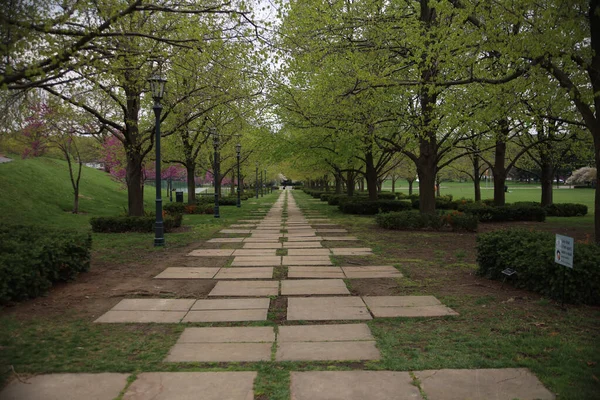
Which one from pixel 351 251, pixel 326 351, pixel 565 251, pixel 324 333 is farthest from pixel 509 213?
pixel 326 351

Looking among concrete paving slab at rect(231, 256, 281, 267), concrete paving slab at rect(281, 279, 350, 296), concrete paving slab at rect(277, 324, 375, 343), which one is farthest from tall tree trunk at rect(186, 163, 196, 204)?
concrete paving slab at rect(277, 324, 375, 343)

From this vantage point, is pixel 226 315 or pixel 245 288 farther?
pixel 245 288

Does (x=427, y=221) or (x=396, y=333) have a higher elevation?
(x=427, y=221)

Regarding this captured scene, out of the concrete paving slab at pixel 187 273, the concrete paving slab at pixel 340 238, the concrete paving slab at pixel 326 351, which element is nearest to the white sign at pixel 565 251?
the concrete paving slab at pixel 326 351

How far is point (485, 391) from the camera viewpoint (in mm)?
3355

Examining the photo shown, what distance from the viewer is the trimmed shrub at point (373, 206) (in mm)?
22531

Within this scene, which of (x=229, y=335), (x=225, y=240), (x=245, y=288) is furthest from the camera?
(x=225, y=240)

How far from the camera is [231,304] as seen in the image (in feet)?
19.6

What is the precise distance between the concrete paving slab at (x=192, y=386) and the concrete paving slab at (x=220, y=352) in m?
0.33

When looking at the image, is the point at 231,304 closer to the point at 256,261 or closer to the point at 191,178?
the point at 256,261

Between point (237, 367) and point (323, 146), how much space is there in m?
19.0

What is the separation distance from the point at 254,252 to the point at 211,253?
1.07 m

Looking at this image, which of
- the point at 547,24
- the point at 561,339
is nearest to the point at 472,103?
the point at 547,24

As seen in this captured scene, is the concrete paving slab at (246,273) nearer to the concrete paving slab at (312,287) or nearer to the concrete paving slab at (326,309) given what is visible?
the concrete paving slab at (312,287)
